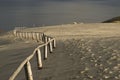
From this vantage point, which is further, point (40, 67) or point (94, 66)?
point (40, 67)

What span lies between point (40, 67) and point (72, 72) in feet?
7.64

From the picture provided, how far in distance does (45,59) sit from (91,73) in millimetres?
6057

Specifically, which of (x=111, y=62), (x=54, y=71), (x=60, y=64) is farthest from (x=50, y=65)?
(x=111, y=62)

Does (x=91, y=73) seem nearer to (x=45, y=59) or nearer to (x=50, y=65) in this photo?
(x=50, y=65)

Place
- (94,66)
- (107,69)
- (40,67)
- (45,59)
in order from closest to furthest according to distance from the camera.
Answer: (107,69) → (94,66) → (40,67) → (45,59)

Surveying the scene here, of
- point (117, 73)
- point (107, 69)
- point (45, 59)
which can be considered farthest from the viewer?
point (45, 59)

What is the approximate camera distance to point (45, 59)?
19.0 m

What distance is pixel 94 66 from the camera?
48.3ft

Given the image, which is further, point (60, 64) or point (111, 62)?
point (60, 64)

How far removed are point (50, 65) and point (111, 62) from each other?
299 cm

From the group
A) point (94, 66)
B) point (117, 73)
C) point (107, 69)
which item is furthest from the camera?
point (94, 66)

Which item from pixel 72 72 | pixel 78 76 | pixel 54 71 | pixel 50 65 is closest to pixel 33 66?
pixel 50 65

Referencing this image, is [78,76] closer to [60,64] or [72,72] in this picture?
[72,72]

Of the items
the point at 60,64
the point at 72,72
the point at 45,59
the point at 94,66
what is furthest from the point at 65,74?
the point at 45,59
